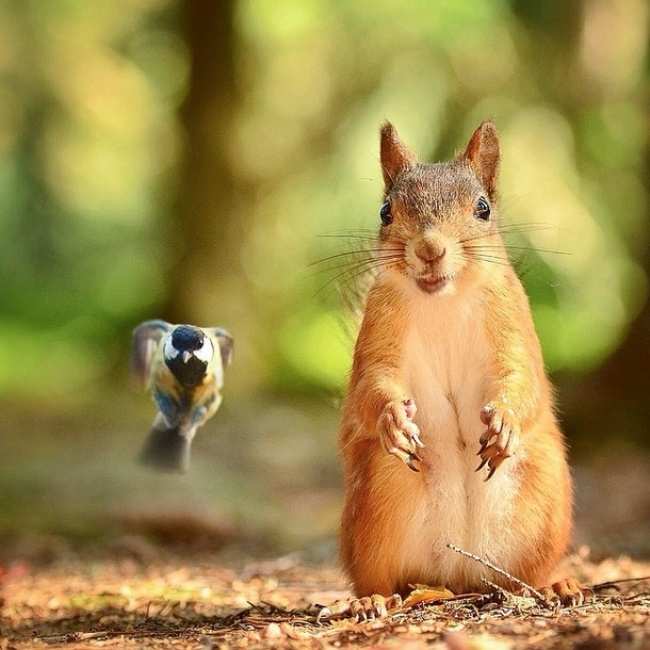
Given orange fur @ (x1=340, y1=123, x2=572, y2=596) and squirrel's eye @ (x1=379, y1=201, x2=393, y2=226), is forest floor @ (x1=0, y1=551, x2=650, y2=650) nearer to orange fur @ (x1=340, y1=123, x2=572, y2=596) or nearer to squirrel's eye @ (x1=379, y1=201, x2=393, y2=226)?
orange fur @ (x1=340, y1=123, x2=572, y2=596)

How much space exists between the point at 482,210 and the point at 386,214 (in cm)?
23

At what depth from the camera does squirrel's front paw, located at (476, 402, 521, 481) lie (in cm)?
254

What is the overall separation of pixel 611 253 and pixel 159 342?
7.07 m

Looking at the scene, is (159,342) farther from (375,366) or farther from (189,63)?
(189,63)

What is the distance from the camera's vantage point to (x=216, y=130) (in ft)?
26.6

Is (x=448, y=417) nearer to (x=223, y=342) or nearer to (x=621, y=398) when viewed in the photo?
(x=223, y=342)

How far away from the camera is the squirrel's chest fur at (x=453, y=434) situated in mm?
2707

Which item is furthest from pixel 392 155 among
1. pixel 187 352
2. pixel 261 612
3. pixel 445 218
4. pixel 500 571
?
pixel 261 612

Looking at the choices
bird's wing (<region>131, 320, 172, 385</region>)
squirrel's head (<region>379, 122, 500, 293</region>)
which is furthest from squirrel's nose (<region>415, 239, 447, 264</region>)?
bird's wing (<region>131, 320, 172, 385</region>)

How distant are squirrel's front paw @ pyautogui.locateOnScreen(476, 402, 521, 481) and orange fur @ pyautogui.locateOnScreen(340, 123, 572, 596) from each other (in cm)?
9

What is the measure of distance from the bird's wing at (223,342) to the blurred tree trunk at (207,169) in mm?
5266

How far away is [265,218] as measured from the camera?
9.57m

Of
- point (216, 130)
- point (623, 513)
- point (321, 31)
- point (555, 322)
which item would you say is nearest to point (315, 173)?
point (321, 31)

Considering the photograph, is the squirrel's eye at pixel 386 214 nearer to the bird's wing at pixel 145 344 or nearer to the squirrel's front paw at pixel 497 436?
the squirrel's front paw at pixel 497 436
